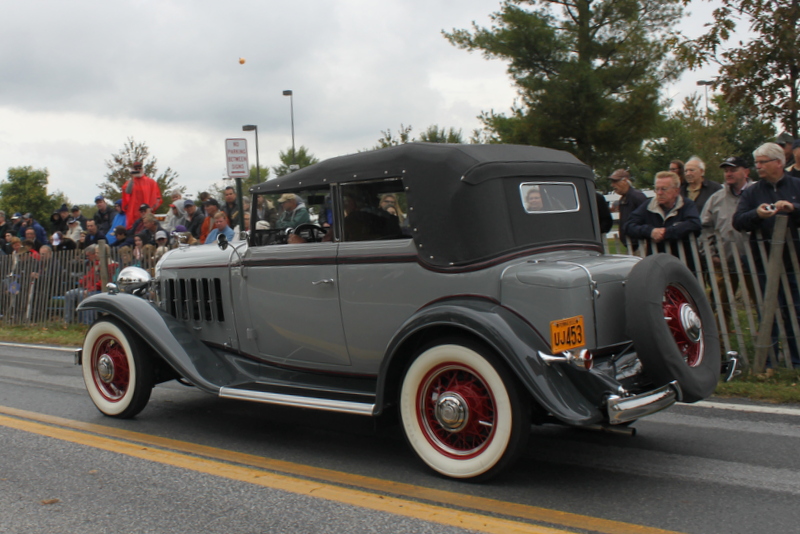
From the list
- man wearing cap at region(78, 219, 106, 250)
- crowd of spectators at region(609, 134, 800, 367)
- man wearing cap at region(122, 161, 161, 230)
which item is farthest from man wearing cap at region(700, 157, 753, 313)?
man wearing cap at region(78, 219, 106, 250)

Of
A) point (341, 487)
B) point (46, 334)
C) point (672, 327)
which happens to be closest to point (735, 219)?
point (672, 327)

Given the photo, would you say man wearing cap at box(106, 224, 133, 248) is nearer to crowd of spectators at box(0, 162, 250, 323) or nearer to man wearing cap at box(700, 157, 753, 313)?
crowd of spectators at box(0, 162, 250, 323)

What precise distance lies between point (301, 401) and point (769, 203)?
4.40 meters

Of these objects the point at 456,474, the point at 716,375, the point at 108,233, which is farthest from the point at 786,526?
the point at 108,233

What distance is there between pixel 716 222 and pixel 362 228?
4.20 metres

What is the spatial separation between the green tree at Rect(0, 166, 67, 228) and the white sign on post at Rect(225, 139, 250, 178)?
50.9 metres

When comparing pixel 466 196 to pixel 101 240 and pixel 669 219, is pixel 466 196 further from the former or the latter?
pixel 101 240

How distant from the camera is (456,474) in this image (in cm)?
387

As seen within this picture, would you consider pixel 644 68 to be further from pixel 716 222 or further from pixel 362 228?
pixel 362 228

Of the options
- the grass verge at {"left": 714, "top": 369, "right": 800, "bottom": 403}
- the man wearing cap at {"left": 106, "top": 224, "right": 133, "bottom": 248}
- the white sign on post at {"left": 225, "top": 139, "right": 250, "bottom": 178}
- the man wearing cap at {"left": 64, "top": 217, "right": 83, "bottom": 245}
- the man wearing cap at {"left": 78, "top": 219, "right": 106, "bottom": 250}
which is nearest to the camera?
the grass verge at {"left": 714, "top": 369, "right": 800, "bottom": 403}

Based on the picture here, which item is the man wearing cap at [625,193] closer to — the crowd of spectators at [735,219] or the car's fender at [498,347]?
the crowd of spectators at [735,219]

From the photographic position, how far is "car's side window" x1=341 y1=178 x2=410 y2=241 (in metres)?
4.48

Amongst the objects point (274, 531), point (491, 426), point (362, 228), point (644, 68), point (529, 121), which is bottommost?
point (274, 531)

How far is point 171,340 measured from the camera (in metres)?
5.37
